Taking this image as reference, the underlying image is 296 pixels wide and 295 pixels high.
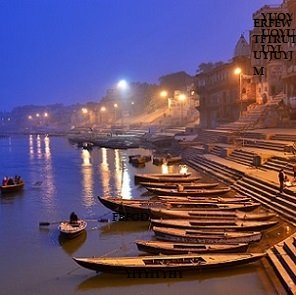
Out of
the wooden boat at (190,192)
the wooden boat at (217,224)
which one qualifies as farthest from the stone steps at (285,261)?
the wooden boat at (190,192)

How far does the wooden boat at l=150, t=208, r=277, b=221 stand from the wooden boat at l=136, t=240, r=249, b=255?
404cm

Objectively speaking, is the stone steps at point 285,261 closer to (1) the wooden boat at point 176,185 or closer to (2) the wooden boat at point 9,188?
(1) the wooden boat at point 176,185

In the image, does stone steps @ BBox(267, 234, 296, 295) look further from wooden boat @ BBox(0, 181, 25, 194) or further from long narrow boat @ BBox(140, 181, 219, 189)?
wooden boat @ BBox(0, 181, 25, 194)

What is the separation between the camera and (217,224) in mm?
20281

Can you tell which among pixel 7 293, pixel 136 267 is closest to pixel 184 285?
pixel 136 267

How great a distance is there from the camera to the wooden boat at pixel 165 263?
627 inches

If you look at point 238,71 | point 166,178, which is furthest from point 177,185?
point 238,71

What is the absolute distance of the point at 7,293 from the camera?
619 inches

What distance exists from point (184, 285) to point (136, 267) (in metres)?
1.66

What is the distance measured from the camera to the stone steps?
47.6 ft

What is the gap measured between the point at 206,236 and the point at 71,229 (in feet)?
20.5

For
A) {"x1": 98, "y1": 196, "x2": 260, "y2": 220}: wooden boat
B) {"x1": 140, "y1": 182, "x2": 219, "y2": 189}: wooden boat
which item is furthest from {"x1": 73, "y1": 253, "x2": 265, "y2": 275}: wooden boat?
{"x1": 140, "y1": 182, "x2": 219, "y2": 189}: wooden boat

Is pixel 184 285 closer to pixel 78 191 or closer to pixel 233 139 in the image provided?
pixel 78 191

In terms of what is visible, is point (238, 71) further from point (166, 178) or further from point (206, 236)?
point (206, 236)
